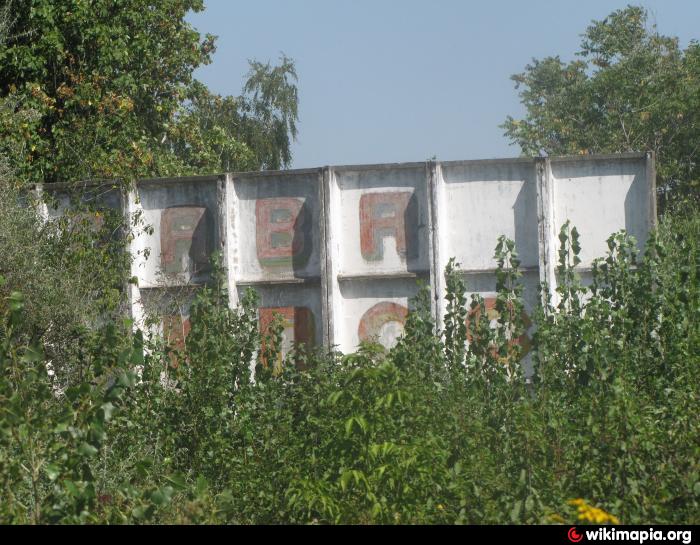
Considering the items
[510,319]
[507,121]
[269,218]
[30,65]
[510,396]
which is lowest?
[510,396]

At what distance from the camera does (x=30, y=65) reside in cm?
1399

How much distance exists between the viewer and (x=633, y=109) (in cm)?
3123

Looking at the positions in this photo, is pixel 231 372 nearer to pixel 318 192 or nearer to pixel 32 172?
pixel 318 192

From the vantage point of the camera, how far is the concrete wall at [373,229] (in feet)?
31.3

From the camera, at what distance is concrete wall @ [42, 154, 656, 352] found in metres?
9.55

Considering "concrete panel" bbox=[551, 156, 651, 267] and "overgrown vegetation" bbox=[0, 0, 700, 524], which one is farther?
"concrete panel" bbox=[551, 156, 651, 267]

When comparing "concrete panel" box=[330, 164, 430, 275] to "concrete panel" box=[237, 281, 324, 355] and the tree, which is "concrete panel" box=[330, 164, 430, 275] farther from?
the tree

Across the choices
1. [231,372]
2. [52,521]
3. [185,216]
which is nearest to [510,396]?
[231,372]

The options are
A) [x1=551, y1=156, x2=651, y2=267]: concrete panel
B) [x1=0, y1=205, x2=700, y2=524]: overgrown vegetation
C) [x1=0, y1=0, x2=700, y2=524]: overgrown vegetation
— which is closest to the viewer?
[x1=0, y1=205, x2=700, y2=524]: overgrown vegetation

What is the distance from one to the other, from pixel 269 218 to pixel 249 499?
3.85 meters

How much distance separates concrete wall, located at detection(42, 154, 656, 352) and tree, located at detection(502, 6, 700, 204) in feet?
59.0
